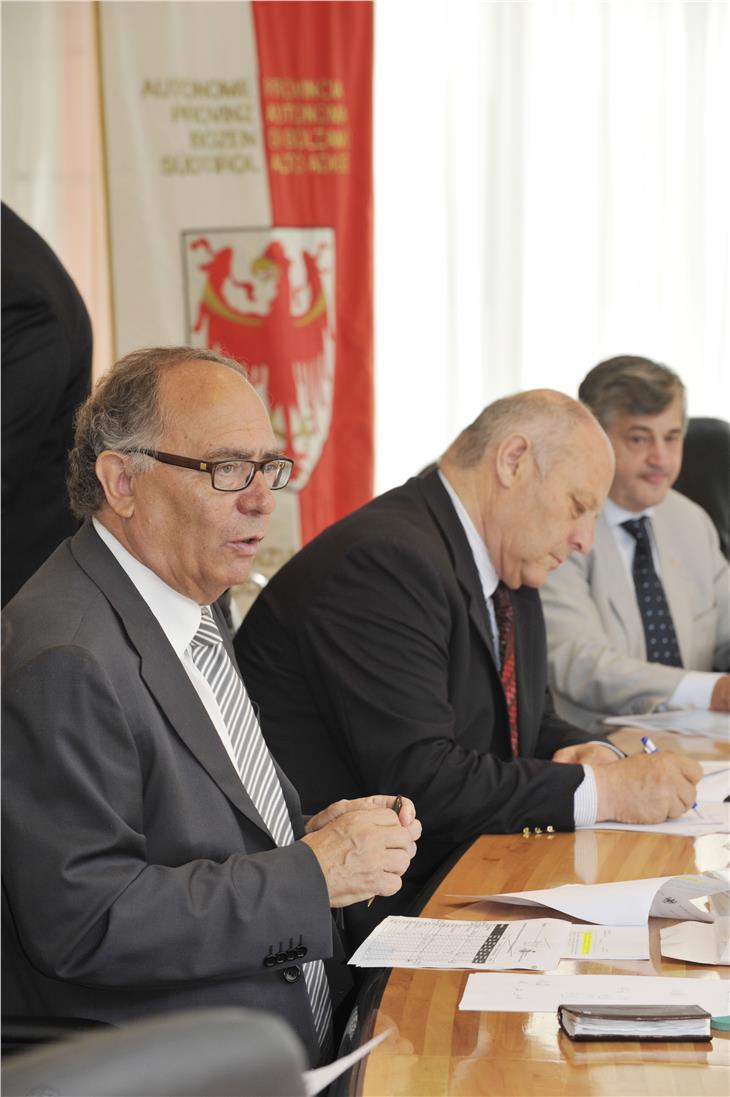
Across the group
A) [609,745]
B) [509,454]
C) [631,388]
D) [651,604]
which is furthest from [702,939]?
[631,388]

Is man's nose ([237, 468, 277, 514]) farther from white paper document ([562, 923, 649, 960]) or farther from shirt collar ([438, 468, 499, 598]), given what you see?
shirt collar ([438, 468, 499, 598])

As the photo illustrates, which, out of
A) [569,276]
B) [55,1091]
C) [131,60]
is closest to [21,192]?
[131,60]

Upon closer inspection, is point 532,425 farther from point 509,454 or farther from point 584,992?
point 584,992

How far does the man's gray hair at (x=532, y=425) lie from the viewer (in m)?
2.44

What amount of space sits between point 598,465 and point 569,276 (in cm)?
300

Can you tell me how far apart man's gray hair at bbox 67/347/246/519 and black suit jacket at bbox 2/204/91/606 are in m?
0.94

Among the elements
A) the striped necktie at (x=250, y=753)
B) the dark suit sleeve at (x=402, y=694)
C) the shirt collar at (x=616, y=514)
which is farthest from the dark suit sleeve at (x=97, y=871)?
the shirt collar at (x=616, y=514)

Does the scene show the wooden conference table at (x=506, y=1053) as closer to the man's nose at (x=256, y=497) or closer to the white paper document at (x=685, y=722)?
the man's nose at (x=256, y=497)

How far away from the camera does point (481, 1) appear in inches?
206

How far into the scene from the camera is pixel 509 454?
2.44 metres

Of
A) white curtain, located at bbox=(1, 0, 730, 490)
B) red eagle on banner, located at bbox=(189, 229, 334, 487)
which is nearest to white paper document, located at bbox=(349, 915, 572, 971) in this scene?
red eagle on banner, located at bbox=(189, 229, 334, 487)

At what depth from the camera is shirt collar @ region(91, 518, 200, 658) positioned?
164 centimetres

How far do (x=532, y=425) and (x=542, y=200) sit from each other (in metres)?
3.10

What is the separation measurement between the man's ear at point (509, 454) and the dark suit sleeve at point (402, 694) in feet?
0.91
